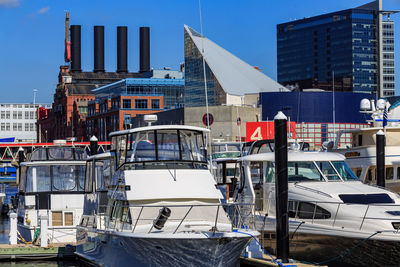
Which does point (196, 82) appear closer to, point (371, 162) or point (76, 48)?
point (76, 48)

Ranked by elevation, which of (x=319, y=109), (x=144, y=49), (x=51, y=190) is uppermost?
(x=144, y=49)

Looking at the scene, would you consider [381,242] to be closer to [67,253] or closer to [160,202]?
[160,202]

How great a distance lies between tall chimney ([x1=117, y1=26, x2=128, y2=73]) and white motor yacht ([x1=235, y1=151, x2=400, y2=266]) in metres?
154

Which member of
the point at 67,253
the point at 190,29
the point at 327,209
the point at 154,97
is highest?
the point at 190,29

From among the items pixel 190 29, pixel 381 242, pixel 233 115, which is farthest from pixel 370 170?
pixel 190 29

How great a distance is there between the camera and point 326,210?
2070 centimetres

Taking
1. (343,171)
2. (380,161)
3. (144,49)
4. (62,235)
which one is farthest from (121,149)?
(144,49)

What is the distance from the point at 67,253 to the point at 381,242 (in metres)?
11.5

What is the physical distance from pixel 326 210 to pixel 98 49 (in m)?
165

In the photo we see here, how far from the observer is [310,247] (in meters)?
20.8

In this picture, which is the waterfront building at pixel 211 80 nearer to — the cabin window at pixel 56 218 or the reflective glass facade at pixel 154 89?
the reflective glass facade at pixel 154 89

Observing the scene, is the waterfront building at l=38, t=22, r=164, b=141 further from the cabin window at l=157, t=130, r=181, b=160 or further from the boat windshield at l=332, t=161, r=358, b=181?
the cabin window at l=157, t=130, r=181, b=160

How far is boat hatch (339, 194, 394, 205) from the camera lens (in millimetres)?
20984

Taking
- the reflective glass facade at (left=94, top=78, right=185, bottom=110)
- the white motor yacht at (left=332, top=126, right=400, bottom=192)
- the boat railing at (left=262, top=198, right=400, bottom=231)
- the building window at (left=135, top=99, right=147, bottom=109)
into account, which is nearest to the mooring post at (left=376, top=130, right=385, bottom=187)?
the white motor yacht at (left=332, top=126, right=400, bottom=192)
